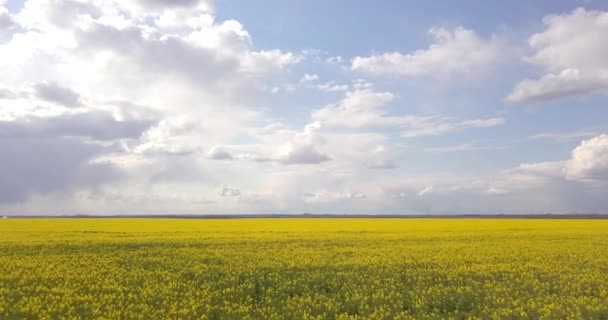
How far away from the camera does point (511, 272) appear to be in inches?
755

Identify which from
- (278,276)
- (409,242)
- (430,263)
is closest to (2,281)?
Result: (278,276)

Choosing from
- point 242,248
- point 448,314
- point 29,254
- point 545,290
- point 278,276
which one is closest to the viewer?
point 448,314

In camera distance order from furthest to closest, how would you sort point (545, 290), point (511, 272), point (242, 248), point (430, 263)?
point (242, 248), point (430, 263), point (511, 272), point (545, 290)

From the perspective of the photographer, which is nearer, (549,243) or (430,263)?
(430,263)

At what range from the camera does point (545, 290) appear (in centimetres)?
1609

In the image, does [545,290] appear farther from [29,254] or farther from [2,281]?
[29,254]

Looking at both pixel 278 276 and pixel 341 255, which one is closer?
pixel 278 276

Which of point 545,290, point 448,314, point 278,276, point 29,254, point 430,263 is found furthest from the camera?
point 29,254

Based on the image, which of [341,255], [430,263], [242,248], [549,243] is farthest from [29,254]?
[549,243]

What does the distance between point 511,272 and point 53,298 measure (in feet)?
55.8

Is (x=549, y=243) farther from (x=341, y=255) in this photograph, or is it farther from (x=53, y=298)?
(x=53, y=298)

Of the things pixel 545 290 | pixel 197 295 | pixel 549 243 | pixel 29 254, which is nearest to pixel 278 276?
pixel 197 295

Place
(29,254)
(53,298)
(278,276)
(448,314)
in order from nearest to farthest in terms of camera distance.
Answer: (448,314), (53,298), (278,276), (29,254)

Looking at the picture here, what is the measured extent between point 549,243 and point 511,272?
551 inches
